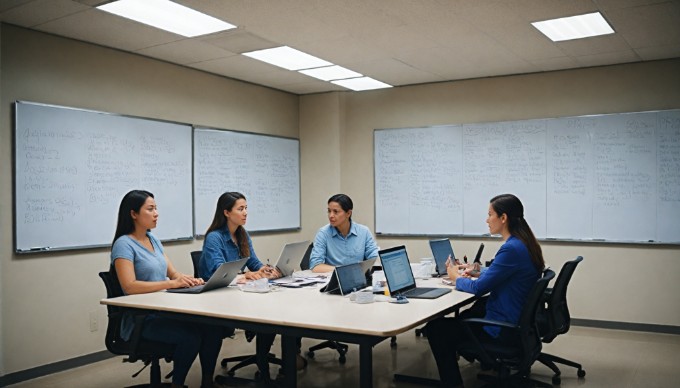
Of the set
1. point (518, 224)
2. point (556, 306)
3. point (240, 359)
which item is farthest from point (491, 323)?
point (240, 359)

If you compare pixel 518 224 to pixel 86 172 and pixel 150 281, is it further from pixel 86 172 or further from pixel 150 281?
pixel 86 172

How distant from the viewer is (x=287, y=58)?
5.52m

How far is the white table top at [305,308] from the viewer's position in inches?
115

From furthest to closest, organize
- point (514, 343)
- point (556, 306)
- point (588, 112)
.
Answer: point (588, 112) < point (556, 306) < point (514, 343)

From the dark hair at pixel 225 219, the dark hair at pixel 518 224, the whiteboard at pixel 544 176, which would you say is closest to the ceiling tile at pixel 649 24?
the whiteboard at pixel 544 176

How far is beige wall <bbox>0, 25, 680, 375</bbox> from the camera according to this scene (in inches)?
174

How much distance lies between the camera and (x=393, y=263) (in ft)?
12.2

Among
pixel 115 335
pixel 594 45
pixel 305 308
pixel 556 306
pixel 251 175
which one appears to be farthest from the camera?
pixel 251 175

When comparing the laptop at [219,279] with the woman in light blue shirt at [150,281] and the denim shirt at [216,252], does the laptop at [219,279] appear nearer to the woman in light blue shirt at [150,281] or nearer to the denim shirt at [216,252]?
the woman in light blue shirt at [150,281]

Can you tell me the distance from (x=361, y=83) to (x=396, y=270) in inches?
133

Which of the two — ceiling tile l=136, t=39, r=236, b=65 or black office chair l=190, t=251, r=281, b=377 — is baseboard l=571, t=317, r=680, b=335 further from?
ceiling tile l=136, t=39, r=236, b=65

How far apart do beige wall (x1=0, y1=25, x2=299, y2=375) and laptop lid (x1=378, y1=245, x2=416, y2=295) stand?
2.57 metres

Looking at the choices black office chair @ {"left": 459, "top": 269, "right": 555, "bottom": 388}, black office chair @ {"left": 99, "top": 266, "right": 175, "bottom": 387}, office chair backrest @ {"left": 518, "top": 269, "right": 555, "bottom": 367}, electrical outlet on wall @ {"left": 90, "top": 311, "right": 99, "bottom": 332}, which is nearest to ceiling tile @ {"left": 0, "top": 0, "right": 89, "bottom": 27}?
black office chair @ {"left": 99, "top": 266, "right": 175, "bottom": 387}

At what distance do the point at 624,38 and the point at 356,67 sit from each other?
2347 mm
